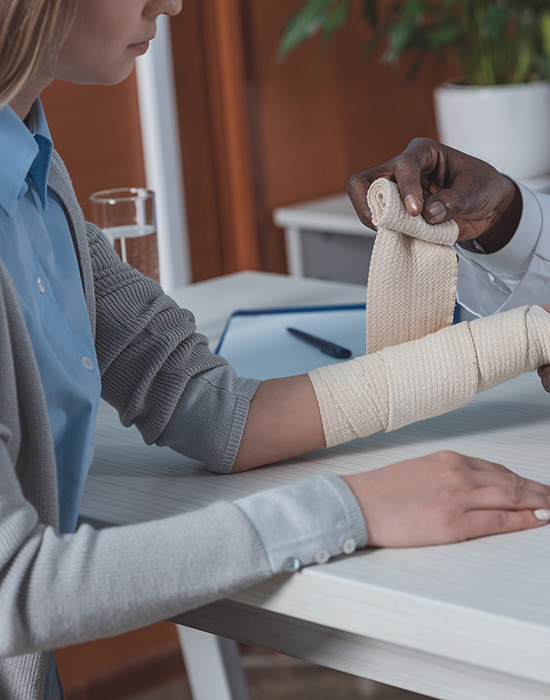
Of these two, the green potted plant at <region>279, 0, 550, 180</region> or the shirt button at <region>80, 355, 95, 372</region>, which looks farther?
the green potted plant at <region>279, 0, 550, 180</region>

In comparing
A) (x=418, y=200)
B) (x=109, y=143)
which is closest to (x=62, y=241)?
(x=418, y=200)

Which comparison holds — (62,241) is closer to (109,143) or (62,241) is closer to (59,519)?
(59,519)

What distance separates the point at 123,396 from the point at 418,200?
304 millimetres

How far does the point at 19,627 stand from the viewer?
0.59m

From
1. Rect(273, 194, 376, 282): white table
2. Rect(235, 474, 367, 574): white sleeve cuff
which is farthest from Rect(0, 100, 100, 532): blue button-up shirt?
Rect(273, 194, 376, 282): white table

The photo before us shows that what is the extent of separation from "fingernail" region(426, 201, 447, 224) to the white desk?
0.18 m

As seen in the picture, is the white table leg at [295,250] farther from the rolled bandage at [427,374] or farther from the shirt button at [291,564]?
the shirt button at [291,564]

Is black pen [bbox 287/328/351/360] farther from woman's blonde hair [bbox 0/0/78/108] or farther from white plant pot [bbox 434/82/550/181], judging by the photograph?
white plant pot [bbox 434/82/550/181]

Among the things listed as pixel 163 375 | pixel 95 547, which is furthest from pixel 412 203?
pixel 95 547

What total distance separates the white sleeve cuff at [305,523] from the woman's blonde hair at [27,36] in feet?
1.09

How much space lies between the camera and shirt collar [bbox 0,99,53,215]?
0.72m

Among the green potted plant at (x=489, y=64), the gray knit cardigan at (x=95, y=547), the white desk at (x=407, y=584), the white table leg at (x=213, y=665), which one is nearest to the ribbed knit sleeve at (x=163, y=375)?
the white desk at (x=407, y=584)

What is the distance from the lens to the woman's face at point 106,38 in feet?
2.41

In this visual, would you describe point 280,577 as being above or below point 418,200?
below
